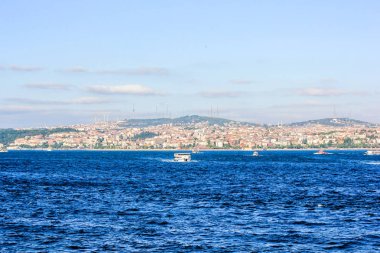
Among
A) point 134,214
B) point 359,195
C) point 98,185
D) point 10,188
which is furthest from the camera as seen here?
point 98,185

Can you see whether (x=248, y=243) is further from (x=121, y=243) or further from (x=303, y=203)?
(x=303, y=203)

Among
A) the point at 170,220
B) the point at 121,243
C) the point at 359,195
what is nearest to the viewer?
the point at 121,243

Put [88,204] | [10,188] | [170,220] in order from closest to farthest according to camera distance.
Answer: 1. [170,220]
2. [88,204]
3. [10,188]

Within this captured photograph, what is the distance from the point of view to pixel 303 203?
62.5m

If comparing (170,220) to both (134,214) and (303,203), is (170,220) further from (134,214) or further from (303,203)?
(303,203)

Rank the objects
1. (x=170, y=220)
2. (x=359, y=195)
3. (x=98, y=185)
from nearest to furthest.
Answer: (x=170, y=220) → (x=359, y=195) → (x=98, y=185)

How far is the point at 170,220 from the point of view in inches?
1957

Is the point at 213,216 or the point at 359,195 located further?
the point at 359,195

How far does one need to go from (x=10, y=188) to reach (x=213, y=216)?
38.5m

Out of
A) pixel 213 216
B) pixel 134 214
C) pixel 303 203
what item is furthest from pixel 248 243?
pixel 303 203

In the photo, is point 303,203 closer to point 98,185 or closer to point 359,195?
point 359,195

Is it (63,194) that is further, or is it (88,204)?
(63,194)

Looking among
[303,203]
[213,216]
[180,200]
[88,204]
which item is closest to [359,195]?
[303,203]

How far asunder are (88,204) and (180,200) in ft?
31.7
